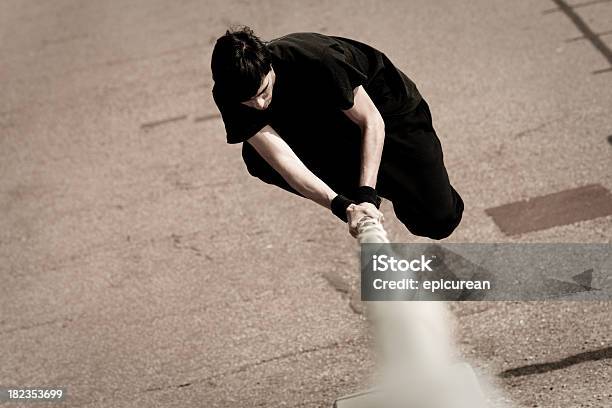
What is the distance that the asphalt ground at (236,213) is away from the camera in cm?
514

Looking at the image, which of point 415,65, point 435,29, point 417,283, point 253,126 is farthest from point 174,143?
point 253,126

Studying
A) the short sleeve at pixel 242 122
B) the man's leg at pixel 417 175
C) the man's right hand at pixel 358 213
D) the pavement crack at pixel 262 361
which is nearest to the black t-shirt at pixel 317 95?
the short sleeve at pixel 242 122

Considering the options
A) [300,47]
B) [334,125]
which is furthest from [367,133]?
[300,47]

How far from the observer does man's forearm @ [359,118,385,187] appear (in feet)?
14.0

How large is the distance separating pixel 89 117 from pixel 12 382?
3885mm

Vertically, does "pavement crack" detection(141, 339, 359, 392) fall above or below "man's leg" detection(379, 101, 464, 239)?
below

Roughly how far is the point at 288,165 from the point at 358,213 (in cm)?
46

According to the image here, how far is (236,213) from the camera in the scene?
22.6 ft

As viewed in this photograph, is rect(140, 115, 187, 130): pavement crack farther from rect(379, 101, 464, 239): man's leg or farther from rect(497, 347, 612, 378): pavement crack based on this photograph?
rect(497, 347, 612, 378): pavement crack

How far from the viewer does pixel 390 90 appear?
182 inches

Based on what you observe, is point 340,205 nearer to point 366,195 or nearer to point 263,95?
point 366,195

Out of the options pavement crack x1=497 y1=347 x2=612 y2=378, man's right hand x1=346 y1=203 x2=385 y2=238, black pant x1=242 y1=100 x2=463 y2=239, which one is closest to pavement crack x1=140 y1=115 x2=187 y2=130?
black pant x1=242 y1=100 x2=463 y2=239

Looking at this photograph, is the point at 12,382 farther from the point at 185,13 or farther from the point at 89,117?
the point at 185,13

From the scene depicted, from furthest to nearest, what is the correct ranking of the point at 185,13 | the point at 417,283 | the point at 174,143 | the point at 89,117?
the point at 185,13
the point at 89,117
the point at 174,143
the point at 417,283
